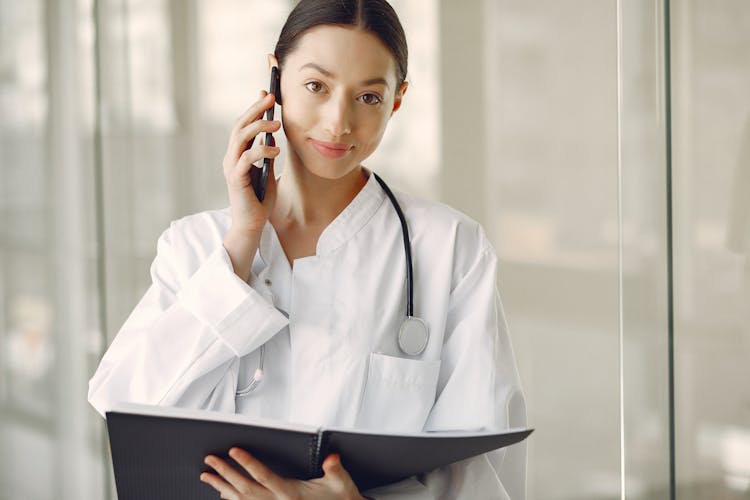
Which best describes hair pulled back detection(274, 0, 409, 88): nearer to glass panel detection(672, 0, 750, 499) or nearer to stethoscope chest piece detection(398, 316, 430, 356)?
stethoscope chest piece detection(398, 316, 430, 356)

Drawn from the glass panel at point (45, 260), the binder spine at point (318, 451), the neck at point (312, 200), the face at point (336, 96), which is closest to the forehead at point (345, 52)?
the face at point (336, 96)

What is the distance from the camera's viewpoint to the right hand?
1.49 m

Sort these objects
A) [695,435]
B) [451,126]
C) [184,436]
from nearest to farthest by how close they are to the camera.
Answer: [184,436] → [695,435] → [451,126]

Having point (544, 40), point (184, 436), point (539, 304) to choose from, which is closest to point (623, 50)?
point (544, 40)

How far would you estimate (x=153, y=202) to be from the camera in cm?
296

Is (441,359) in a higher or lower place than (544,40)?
lower

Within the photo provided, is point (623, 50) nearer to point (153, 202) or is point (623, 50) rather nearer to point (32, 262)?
point (153, 202)

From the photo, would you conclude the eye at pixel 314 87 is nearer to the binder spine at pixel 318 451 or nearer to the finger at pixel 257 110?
the finger at pixel 257 110

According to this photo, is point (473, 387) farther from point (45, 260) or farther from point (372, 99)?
point (45, 260)

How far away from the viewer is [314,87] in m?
1.48

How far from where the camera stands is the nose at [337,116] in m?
1.44

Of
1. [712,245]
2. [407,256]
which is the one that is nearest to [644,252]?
[712,245]

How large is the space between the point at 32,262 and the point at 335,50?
2.05 m

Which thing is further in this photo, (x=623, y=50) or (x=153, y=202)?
(x=153, y=202)
